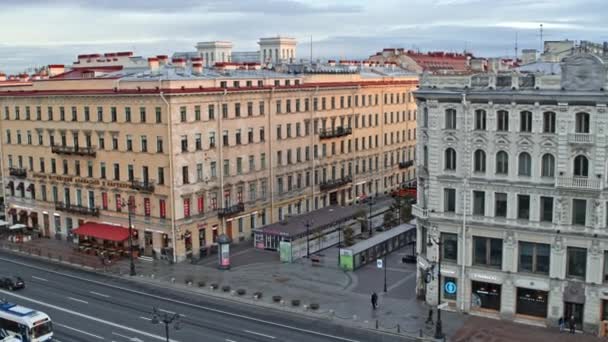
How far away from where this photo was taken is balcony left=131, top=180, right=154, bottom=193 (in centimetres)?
7081

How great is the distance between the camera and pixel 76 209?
257 ft

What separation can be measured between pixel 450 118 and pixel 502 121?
3.94m

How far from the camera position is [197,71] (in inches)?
3036

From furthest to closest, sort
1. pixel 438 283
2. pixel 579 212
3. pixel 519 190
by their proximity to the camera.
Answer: pixel 438 283, pixel 519 190, pixel 579 212

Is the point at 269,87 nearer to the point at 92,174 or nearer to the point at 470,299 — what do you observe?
the point at 92,174

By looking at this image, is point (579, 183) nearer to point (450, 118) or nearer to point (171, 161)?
point (450, 118)

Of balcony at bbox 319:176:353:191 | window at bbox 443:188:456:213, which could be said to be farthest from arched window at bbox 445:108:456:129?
balcony at bbox 319:176:353:191

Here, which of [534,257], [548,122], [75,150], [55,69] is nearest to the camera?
[548,122]

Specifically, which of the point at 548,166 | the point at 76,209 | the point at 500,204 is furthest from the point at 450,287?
the point at 76,209

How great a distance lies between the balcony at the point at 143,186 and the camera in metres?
70.8

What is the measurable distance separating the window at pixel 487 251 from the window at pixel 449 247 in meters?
1.46

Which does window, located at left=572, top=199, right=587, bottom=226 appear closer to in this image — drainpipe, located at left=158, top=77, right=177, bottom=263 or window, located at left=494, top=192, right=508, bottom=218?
window, located at left=494, top=192, right=508, bottom=218

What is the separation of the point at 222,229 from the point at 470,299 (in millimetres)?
30748

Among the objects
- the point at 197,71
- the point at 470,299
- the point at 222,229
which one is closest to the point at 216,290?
the point at 222,229
